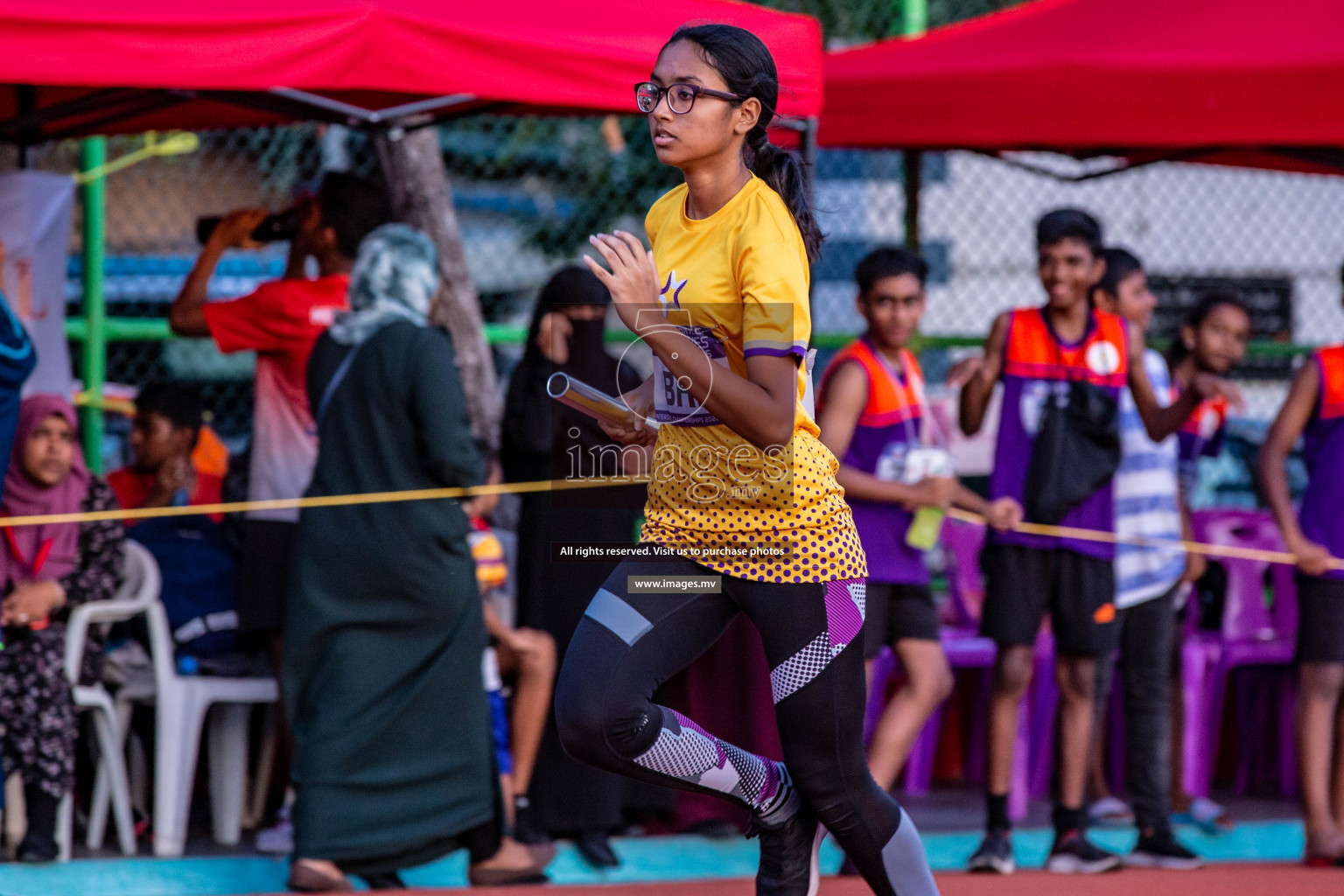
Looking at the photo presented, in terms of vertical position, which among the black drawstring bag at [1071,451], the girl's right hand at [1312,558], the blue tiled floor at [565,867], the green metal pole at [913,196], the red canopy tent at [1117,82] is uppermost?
the red canopy tent at [1117,82]

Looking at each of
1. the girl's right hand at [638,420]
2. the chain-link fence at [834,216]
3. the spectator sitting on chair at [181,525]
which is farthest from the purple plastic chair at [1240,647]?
the spectator sitting on chair at [181,525]

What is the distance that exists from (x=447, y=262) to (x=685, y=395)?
442 centimetres

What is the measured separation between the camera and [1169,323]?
10.4 meters

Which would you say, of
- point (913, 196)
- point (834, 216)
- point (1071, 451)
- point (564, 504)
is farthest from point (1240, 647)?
point (834, 216)

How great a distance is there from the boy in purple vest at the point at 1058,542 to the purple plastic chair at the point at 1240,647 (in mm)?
918

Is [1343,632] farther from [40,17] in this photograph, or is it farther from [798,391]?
[40,17]

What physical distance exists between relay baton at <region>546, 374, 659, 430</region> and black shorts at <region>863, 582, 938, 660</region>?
1.83m

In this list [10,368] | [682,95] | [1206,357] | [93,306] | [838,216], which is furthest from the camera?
[838,216]

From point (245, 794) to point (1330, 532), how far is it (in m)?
3.85

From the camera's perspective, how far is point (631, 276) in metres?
2.66

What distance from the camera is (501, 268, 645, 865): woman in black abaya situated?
5.03 meters

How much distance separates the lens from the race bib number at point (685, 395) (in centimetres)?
290

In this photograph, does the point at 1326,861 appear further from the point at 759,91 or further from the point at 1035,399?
the point at 759,91

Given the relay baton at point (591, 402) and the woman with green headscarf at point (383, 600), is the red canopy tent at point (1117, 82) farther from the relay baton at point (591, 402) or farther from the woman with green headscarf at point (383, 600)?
the relay baton at point (591, 402)
